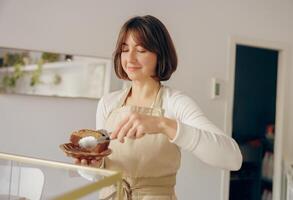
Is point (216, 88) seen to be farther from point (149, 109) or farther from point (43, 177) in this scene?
point (43, 177)

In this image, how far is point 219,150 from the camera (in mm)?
768

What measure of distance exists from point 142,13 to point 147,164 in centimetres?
141

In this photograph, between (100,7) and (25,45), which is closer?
(25,45)

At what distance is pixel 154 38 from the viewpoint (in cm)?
93

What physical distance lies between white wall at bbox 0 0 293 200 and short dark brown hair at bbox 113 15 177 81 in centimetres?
105

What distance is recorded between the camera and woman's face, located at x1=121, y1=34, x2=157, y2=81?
94cm

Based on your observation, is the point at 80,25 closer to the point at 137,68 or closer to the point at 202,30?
the point at 202,30

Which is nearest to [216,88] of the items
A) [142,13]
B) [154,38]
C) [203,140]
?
[142,13]

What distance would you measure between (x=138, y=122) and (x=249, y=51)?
3229 mm

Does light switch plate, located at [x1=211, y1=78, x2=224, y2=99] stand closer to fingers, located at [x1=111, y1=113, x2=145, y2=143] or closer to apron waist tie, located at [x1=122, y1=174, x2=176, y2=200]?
apron waist tie, located at [x1=122, y1=174, x2=176, y2=200]

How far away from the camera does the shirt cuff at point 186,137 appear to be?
0.73 meters

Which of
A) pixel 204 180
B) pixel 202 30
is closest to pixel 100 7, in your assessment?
pixel 202 30

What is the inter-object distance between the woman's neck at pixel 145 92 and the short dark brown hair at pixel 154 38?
4 cm

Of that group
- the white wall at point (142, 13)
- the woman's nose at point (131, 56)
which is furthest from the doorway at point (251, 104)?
the woman's nose at point (131, 56)
